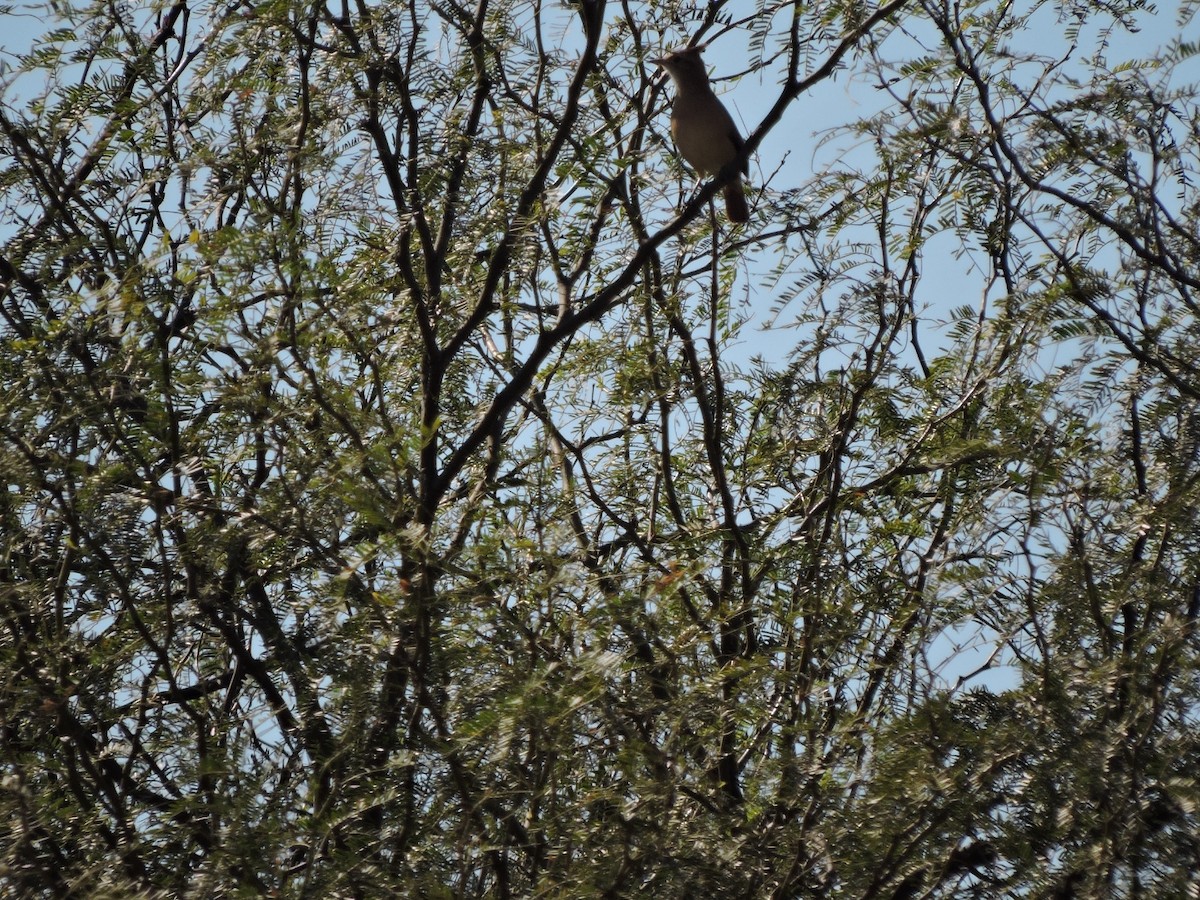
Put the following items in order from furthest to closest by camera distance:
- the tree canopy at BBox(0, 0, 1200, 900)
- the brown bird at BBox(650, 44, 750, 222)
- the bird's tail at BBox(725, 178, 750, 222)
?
the brown bird at BBox(650, 44, 750, 222) < the bird's tail at BBox(725, 178, 750, 222) < the tree canopy at BBox(0, 0, 1200, 900)

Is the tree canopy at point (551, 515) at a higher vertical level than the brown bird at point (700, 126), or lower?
lower

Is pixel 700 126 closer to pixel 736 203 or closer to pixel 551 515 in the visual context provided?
pixel 736 203

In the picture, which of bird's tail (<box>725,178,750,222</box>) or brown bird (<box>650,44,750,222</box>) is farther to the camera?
brown bird (<box>650,44,750,222</box>)

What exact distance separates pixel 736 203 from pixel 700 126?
39cm

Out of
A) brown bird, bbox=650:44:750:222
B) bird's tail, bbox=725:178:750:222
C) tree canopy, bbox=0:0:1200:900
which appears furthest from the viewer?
brown bird, bbox=650:44:750:222

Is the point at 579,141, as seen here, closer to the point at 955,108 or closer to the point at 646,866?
the point at 955,108

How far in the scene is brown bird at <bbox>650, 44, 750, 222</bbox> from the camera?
4.43m

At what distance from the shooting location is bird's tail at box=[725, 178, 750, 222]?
14.1ft

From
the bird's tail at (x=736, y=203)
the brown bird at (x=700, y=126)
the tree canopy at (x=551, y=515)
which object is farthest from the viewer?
the brown bird at (x=700, y=126)

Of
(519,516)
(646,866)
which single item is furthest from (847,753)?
(519,516)

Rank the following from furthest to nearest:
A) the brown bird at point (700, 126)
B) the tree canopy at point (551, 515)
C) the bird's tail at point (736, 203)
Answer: the brown bird at point (700, 126), the bird's tail at point (736, 203), the tree canopy at point (551, 515)

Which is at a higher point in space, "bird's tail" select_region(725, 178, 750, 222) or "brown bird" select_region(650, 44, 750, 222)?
"brown bird" select_region(650, 44, 750, 222)

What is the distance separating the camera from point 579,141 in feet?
11.9

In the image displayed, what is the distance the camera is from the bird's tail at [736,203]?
14.1ft
